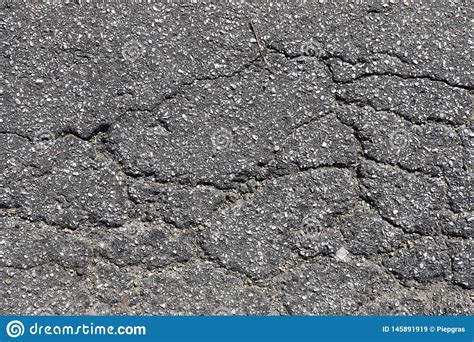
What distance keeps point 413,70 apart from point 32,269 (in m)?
1.80

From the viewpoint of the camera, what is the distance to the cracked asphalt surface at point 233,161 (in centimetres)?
310

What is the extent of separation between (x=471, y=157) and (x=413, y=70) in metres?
0.44

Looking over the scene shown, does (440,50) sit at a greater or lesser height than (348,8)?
lesser

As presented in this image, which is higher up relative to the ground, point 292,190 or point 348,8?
point 348,8

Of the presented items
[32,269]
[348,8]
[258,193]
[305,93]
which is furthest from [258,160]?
[32,269]

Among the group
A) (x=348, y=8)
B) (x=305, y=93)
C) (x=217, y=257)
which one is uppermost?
(x=348, y=8)

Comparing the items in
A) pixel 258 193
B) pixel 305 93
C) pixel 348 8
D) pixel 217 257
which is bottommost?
pixel 217 257

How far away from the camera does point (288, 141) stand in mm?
3145

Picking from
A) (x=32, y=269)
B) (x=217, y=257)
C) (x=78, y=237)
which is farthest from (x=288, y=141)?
(x=32, y=269)

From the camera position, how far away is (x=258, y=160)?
3.14 m

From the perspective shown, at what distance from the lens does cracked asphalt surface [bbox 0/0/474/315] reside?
10.2 feet

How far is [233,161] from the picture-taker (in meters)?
3.14

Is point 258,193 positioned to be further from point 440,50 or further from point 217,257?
point 440,50

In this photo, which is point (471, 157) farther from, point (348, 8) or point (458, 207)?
point (348, 8)
